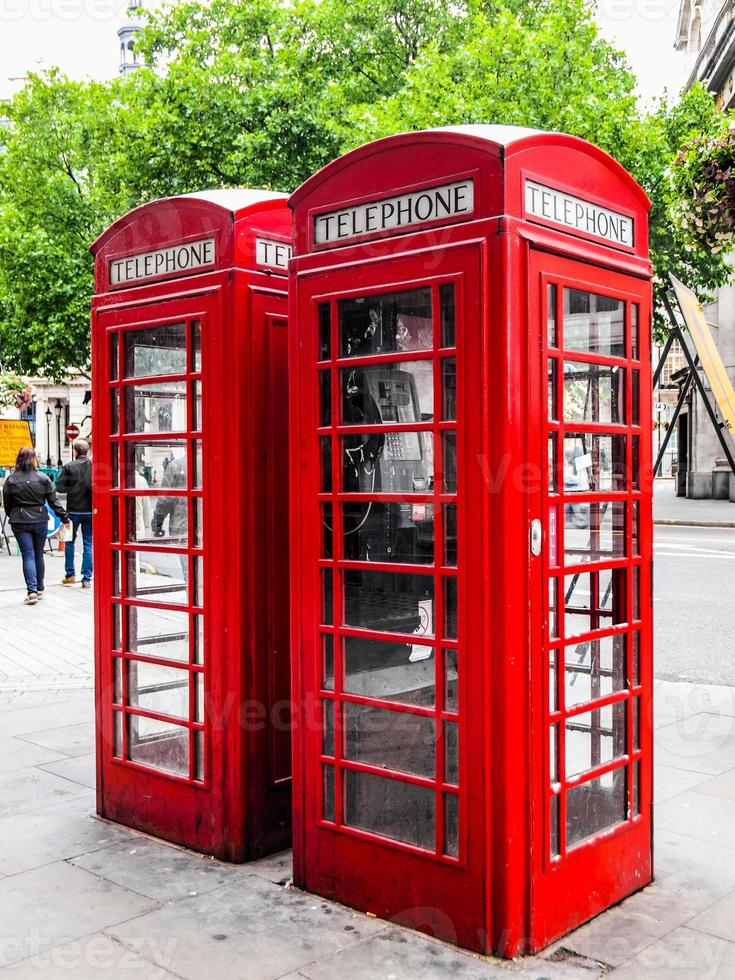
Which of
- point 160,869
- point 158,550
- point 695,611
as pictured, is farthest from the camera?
point 695,611

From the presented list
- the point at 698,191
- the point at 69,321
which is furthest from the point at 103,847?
the point at 69,321

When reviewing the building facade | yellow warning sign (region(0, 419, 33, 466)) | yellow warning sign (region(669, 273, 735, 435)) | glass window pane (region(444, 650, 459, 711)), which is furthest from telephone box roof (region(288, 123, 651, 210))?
the building facade

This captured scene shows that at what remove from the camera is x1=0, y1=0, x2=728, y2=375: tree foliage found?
17.8 m

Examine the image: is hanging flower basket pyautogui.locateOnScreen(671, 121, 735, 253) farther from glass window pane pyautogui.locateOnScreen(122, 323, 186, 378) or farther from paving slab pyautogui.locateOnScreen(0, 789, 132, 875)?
paving slab pyautogui.locateOnScreen(0, 789, 132, 875)

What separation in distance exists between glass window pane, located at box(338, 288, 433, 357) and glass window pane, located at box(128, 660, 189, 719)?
1.60m

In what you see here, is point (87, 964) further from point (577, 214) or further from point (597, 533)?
point (577, 214)

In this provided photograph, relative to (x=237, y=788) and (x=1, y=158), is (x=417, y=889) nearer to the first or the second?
(x=237, y=788)

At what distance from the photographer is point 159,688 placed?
414cm

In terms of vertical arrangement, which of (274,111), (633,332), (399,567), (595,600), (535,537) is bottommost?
(595,600)

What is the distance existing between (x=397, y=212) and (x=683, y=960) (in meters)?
2.55

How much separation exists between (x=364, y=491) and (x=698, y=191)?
331 centimetres

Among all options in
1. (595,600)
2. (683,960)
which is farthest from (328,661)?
(683,960)

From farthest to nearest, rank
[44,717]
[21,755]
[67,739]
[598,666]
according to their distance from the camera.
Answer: [44,717], [67,739], [21,755], [598,666]

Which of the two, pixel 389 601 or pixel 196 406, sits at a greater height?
pixel 196 406
